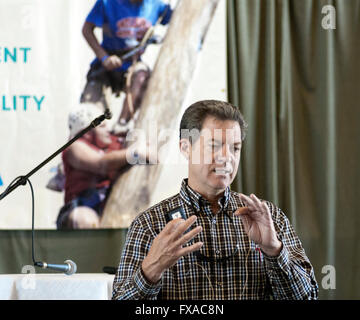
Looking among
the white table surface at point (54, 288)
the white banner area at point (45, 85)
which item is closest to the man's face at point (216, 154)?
the white table surface at point (54, 288)

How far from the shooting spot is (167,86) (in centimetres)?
264

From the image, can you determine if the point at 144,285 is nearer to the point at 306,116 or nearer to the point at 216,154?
the point at 216,154

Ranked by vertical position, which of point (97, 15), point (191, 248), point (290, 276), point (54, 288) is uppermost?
point (97, 15)

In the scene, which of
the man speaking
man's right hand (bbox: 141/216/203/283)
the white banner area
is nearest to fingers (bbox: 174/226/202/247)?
man's right hand (bbox: 141/216/203/283)

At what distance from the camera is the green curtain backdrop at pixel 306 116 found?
8.82 feet

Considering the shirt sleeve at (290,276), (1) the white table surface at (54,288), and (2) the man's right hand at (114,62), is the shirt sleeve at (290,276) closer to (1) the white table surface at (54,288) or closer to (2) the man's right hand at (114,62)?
(1) the white table surface at (54,288)

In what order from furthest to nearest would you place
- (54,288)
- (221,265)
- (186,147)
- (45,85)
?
(45,85) < (54,288) < (186,147) < (221,265)

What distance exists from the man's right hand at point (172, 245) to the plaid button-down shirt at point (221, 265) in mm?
108

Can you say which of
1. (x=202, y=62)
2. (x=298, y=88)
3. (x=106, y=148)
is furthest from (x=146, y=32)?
(x=298, y=88)

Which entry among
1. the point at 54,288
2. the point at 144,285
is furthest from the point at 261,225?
the point at 54,288

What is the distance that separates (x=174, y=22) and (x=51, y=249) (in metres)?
1.31

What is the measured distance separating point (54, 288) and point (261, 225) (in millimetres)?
1036
